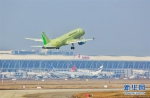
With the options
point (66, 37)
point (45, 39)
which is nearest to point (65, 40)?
point (66, 37)

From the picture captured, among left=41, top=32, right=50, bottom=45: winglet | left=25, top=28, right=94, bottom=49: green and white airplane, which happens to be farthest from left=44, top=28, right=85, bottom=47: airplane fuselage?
left=41, top=32, right=50, bottom=45: winglet

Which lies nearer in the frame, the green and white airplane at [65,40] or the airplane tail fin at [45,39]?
the green and white airplane at [65,40]

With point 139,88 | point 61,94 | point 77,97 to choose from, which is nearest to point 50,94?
point 61,94

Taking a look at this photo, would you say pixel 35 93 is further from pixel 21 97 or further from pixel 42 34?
pixel 42 34

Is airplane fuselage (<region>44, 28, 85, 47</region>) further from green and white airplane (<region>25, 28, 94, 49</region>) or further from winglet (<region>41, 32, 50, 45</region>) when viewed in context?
winglet (<region>41, 32, 50, 45</region>)

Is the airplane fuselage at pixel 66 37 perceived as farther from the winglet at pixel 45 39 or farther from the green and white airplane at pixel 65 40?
the winglet at pixel 45 39

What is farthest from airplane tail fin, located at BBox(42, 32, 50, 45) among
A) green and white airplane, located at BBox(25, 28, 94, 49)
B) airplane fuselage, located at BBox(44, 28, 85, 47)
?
airplane fuselage, located at BBox(44, 28, 85, 47)

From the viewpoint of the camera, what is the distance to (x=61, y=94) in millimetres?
159625

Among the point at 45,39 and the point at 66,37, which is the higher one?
the point at 66,37

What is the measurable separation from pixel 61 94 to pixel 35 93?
7.67 metres

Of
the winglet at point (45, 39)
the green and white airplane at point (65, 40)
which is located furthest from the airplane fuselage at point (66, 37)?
the winglet at point (45, 39)

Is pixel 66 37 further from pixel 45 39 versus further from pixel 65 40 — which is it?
pixel 45 39

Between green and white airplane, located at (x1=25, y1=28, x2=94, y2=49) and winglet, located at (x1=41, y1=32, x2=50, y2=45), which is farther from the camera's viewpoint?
winglet, located at (x1=41, y1=32, x2=50, y2=45)

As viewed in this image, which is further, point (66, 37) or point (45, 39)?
point (45, 39)
